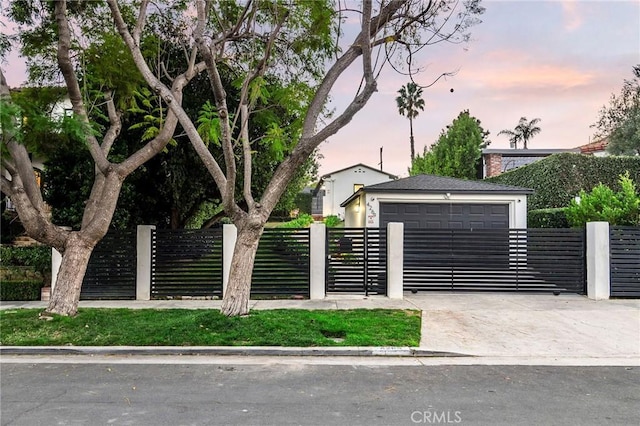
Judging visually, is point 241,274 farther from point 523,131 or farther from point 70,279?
point 523,131

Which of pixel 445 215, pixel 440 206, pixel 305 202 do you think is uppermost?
pixel 305 202

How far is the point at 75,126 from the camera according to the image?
7426 mm

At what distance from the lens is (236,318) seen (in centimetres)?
752

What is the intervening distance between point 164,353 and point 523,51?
39.4 ft

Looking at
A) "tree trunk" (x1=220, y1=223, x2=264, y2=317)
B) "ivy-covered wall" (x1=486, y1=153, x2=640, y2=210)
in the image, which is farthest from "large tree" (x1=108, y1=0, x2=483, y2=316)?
"ivy-covered wall" (x1=486, y1=153, x2=640, y2=210)

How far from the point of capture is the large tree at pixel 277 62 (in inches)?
295

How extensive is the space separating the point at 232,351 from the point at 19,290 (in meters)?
6.95

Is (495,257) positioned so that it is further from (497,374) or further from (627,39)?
(627,39)

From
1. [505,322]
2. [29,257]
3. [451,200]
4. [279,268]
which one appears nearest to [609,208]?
[451,200]

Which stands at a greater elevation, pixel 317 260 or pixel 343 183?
pixel 343 183

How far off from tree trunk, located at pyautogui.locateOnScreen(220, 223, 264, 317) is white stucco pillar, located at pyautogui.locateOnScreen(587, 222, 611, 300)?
8007mm

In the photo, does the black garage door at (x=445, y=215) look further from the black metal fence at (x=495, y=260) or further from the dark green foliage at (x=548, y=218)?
the black metal fence at (x=495, y=260)

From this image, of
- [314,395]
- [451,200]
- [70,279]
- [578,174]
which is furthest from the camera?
[578,174]

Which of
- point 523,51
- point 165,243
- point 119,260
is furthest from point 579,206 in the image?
point 119,260
